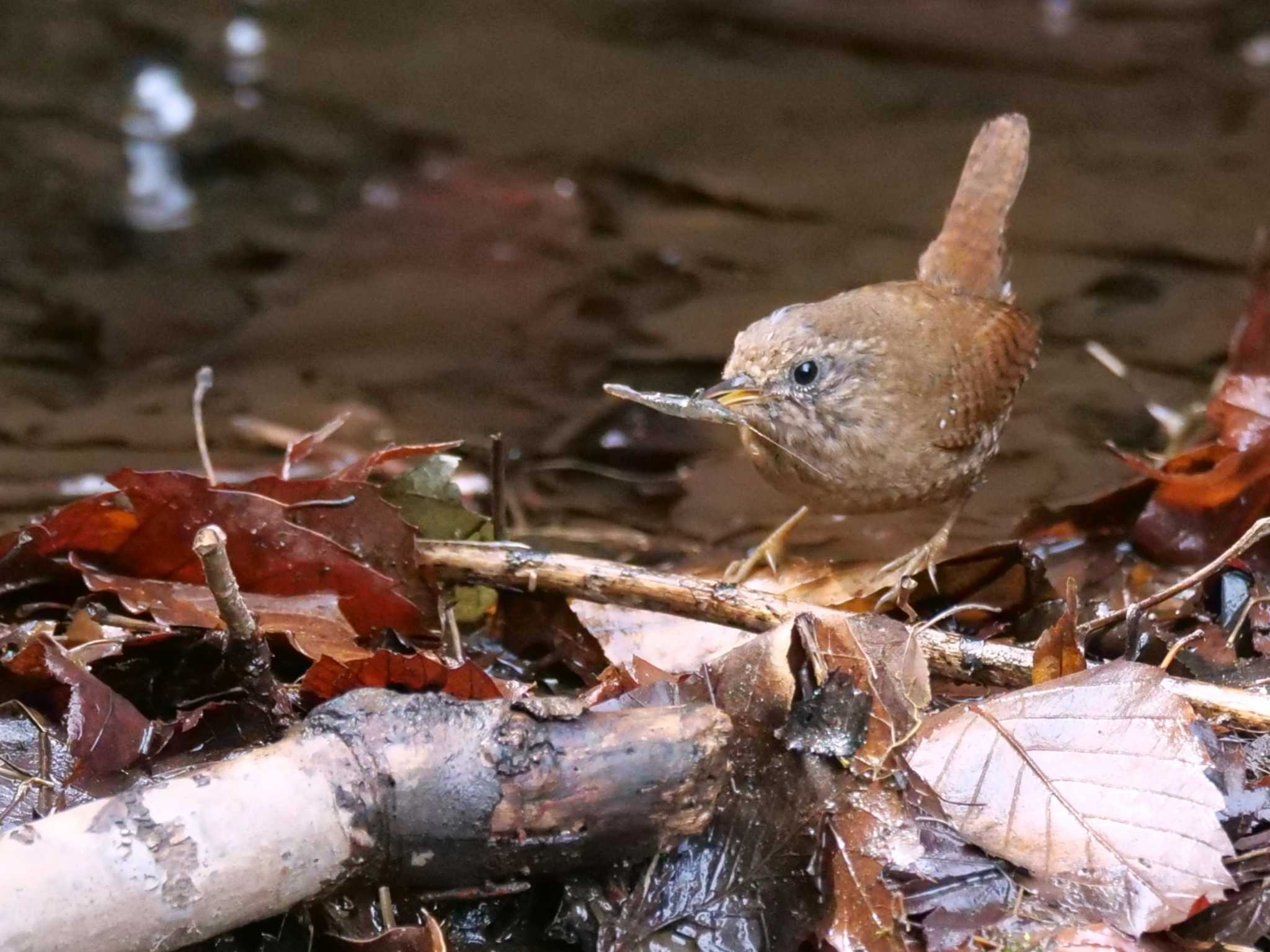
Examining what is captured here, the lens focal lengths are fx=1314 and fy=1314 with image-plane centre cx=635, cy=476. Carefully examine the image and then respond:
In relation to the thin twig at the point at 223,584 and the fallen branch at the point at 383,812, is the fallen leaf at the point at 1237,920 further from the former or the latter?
the thin twig at the point at 223,584

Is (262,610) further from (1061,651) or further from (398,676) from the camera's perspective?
(1061,651)

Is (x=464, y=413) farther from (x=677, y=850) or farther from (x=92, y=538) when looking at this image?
(x=677, y=850)

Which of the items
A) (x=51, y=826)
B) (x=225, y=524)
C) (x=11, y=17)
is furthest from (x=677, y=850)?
(x=11, y=17)

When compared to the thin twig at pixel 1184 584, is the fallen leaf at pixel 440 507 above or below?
below

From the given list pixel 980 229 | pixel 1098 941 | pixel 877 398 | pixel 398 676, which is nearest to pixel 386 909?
pixel 398 676

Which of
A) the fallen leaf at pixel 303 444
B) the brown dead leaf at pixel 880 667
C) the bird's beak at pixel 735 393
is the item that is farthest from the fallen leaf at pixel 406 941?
the bird's beak at pixel 735 393

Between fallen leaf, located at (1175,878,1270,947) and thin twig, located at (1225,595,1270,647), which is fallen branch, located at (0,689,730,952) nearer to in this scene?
fallen leaf, located at (1175,878,1270,947)

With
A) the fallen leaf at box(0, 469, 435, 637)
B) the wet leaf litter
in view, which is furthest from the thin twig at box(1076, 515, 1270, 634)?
the fallen leaf at box(0, 469, 435, 637)
